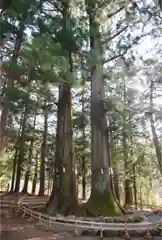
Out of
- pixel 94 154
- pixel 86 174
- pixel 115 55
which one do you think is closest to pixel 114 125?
pixel 94 154

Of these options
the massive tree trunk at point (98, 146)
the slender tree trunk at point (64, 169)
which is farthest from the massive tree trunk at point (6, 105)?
the massive tree trunk at point (98, 146)

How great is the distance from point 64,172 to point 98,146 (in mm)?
1710

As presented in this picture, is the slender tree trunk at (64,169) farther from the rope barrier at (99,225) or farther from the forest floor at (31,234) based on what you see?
the forest floor at (31,234)

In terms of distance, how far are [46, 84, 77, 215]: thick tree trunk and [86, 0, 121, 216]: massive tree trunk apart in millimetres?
909

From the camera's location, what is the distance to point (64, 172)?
891cm

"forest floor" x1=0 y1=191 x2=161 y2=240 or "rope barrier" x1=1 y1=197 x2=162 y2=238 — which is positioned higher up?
"rope barrier" x1=1 y1=197 x2=162 y2=238

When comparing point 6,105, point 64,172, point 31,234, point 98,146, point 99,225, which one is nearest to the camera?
point 31,234

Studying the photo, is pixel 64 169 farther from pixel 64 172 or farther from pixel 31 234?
pixel 31 234

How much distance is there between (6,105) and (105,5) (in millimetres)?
4680

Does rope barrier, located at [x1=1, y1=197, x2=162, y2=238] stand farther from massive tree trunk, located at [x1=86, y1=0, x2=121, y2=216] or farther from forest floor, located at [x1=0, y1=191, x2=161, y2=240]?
massive tree trunk, located at [x1=86, y1=0, x2=121, y2=216]

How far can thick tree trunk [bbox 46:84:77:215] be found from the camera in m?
8.54

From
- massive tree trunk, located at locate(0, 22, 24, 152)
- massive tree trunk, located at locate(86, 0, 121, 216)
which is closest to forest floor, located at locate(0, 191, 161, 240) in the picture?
massive tree trunk, located at locate(86, 0, 121, 216)

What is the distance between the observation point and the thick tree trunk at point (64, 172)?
8.54 m

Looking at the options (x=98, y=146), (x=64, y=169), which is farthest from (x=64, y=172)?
(x=98, y=146)
